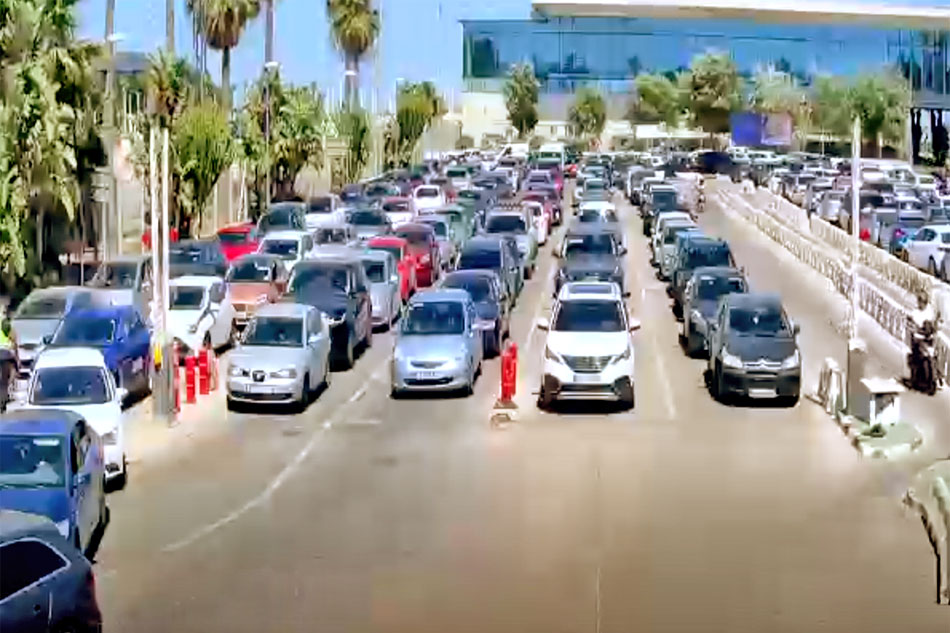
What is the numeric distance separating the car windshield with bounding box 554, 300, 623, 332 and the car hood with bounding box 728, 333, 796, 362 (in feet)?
6.14

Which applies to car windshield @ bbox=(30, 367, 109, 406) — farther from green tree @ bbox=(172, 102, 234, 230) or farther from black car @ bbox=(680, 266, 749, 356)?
green tree @ bbox=(172, 102, 234, 230)

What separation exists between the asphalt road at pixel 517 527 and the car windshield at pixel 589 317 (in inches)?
55.2

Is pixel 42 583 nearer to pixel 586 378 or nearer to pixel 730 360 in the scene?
pixel 586 378

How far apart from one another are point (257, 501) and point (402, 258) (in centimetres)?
2149

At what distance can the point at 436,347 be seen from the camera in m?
29.3

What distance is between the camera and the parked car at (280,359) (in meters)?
27.9

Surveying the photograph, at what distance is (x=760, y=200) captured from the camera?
79312 millimetres

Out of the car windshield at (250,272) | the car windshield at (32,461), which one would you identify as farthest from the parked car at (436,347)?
the car windshield at (32,461)

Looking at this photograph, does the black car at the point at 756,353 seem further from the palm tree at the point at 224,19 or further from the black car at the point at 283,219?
the palm tree at the point at 224,19

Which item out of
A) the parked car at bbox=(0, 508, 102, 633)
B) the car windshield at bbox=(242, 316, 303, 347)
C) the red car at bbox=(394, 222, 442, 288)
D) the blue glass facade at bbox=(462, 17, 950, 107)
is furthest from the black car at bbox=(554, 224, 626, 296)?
the blue glass facade at bbox=(462, 17, 950, 107)

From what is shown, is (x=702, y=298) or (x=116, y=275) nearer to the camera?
(x=702, y=298)

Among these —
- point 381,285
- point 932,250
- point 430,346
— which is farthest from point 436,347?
point 932,250

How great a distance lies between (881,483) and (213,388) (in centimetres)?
1285

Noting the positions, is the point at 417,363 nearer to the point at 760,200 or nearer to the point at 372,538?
the point at 372,538
